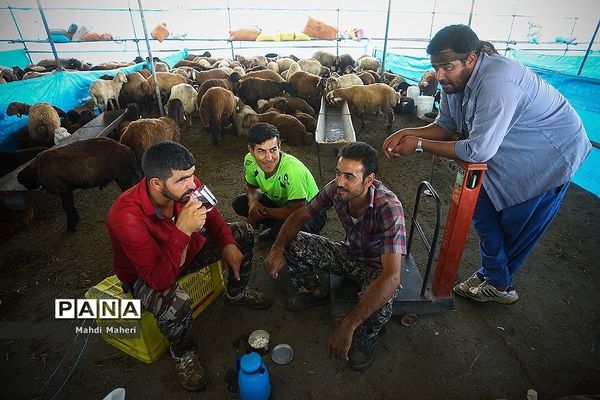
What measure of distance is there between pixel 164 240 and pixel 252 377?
113 cm

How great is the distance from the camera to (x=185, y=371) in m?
2.37

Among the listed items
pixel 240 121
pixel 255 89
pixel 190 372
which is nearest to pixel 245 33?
pixel 255 89

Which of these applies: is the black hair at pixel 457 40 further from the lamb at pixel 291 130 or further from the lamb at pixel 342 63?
the lamb at pixel 342 63

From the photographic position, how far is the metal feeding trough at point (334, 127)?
614 cm

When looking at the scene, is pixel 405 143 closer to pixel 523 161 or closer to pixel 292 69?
pixel 523 161

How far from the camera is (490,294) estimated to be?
9.75 feet

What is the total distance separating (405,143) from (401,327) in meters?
1.67

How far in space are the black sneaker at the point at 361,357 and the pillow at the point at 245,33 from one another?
17.4m

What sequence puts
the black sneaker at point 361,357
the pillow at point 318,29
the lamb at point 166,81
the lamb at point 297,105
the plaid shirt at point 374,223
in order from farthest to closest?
1. the pillow at point 318,29
2. the lamb at point 166,81
3. the lamb at point 297,105
4. the black sneaker at point 361,357
5. the plaid shirt at point 374,223

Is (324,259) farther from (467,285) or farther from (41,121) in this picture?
(41,121)

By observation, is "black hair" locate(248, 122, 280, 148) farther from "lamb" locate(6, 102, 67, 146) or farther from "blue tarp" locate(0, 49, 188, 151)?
"blue tarp" locate(0, 49, 188, 151)

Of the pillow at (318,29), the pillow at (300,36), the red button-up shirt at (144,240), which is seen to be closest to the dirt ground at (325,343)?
the red button-up shirt at (144,240)

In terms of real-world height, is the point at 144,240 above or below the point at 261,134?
below

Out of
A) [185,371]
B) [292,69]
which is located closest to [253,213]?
[185,371]
